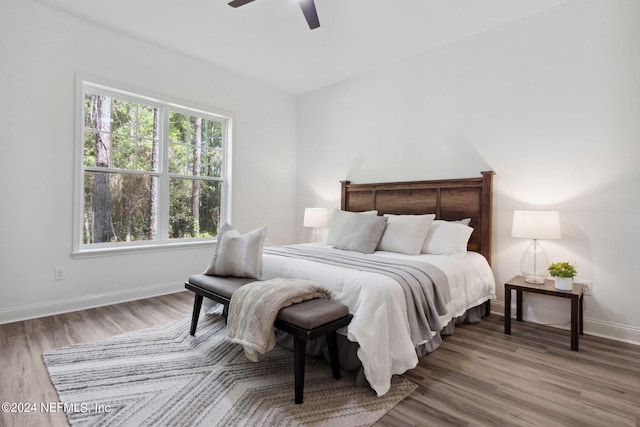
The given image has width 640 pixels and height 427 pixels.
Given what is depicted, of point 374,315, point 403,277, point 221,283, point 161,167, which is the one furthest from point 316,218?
point 374,315

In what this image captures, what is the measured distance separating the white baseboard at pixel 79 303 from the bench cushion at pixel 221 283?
4.74ft

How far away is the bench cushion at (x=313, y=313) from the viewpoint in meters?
1.78

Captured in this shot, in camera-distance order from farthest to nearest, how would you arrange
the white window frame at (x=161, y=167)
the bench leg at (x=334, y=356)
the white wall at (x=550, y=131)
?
the white window frame at (x=161, y=167) → the white wall at (x=550, y=131) → the bench leg at (x=334, y=356)

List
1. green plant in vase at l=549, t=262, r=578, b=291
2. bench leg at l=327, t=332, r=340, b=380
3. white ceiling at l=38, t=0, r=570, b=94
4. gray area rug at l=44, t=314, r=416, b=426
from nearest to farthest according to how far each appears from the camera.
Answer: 1. gray area rug at l=44, t=314, r=416, b=426
2. bench leg at l=327, t=332, r=340, b=380
3. green plant in vase at l=549, t=262, r=578, b=291
4. white ceiling at l=38, t=0, r=570, b=94

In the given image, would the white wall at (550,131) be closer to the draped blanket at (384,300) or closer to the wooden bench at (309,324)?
the draped blanket at (384,300)

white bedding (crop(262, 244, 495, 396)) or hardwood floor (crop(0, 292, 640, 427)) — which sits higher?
white bedding (crop(262, 244, 495, 396))

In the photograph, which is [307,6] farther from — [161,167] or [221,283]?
[161,167]

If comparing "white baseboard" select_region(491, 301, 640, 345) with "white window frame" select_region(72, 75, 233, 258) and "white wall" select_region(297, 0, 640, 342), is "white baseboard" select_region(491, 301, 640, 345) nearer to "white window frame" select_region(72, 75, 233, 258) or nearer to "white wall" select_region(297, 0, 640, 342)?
"white wall" select_region(297, 0, 640, 342)

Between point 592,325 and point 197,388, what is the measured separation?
321 cm

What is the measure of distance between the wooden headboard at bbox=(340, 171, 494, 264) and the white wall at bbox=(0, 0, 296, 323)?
2.47m

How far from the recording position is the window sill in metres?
3.29

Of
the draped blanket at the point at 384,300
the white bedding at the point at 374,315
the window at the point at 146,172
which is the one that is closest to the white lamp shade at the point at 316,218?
the window at the point at 146,172

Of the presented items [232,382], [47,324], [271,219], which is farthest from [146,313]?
[271,219]

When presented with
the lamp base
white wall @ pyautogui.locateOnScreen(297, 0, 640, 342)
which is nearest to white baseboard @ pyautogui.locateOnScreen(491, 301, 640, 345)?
white wall @ pyautogui.locateOnScreen(297, 0, 640, 342)
